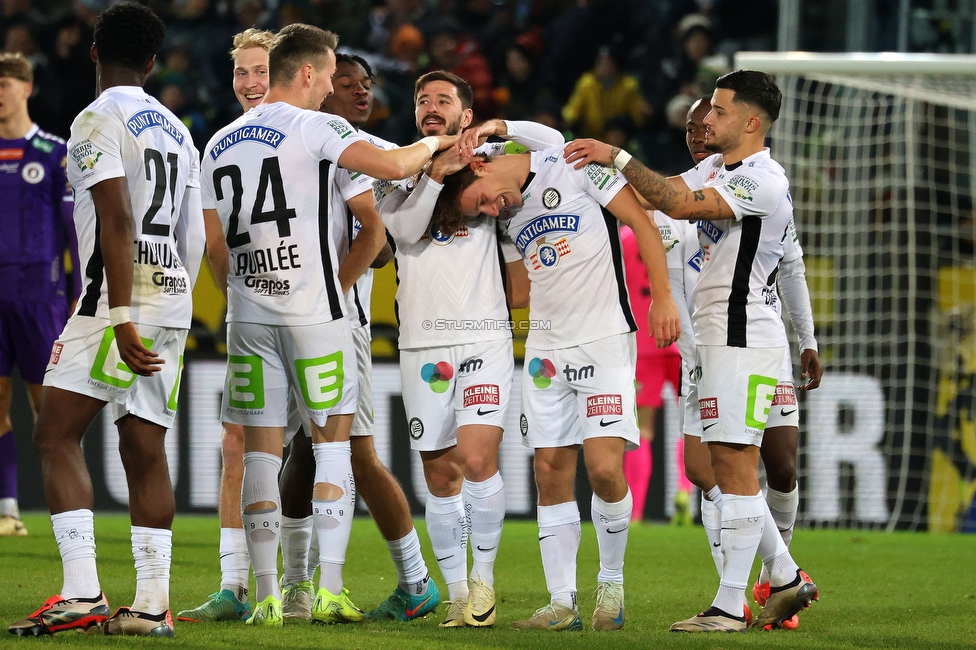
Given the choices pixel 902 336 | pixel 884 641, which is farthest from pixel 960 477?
pixel 884 641

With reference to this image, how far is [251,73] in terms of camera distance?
227 inches

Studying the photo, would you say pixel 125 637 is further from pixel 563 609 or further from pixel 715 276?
pixel 715 276

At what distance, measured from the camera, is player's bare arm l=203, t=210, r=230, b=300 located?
15.9 feet

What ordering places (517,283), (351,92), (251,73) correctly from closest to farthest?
1. (517,283)
2. (351,92)
3. (251,73)

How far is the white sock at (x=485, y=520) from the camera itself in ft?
15.9

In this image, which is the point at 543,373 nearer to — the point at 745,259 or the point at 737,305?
the point at 737,305

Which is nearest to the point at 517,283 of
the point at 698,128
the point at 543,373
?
the point at 543,373

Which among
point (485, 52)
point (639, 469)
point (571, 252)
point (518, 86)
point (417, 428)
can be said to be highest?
point (485, 52)

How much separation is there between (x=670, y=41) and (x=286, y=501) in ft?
31.8

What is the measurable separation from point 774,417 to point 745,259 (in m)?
0.97

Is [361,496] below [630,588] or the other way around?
the other way around

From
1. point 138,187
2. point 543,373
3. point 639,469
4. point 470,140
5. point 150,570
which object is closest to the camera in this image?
point 150,570

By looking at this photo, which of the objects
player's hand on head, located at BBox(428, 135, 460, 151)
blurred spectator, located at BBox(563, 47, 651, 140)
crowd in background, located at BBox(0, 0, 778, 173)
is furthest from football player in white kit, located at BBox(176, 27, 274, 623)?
blurred spectator, located at BBox(563, 47, 651, 140)

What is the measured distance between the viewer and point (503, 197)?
496cm
